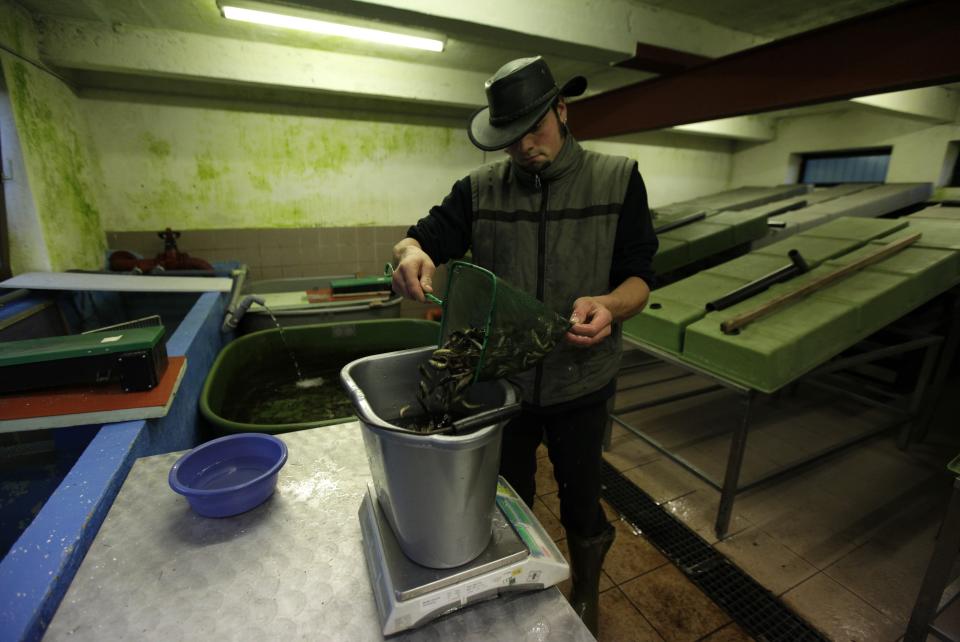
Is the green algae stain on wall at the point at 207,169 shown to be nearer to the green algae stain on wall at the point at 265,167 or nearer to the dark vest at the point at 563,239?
the green algae stain on wall at the point at 265,167

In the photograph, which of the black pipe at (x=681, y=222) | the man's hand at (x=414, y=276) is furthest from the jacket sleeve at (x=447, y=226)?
the black pipe at (x=681, y=222)

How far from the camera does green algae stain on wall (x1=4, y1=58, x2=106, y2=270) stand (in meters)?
2.54

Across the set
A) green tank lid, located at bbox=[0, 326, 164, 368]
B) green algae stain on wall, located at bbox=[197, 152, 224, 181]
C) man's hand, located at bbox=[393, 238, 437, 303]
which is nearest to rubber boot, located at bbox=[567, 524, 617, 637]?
man's hand, located at bbox=[393, 238, 437, 303]

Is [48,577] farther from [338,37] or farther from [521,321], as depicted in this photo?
[338,37]

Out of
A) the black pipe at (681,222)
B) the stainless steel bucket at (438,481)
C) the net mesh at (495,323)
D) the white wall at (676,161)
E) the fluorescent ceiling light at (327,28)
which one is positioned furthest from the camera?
the white wall at (676,161)

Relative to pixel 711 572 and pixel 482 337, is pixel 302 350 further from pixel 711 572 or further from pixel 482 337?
pixel 711 572

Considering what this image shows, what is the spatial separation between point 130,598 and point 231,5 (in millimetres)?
3118

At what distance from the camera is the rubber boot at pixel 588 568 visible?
4.90 feet

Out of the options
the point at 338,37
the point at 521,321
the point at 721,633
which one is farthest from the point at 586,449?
the point at 338,37

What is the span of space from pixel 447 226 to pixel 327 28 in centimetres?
238

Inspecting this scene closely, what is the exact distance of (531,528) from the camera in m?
0.81

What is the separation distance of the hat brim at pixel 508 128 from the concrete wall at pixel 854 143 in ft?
16.8

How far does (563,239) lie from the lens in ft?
4.10

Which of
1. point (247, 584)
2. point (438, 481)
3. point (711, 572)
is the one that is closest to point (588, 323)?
point (438, 481)
